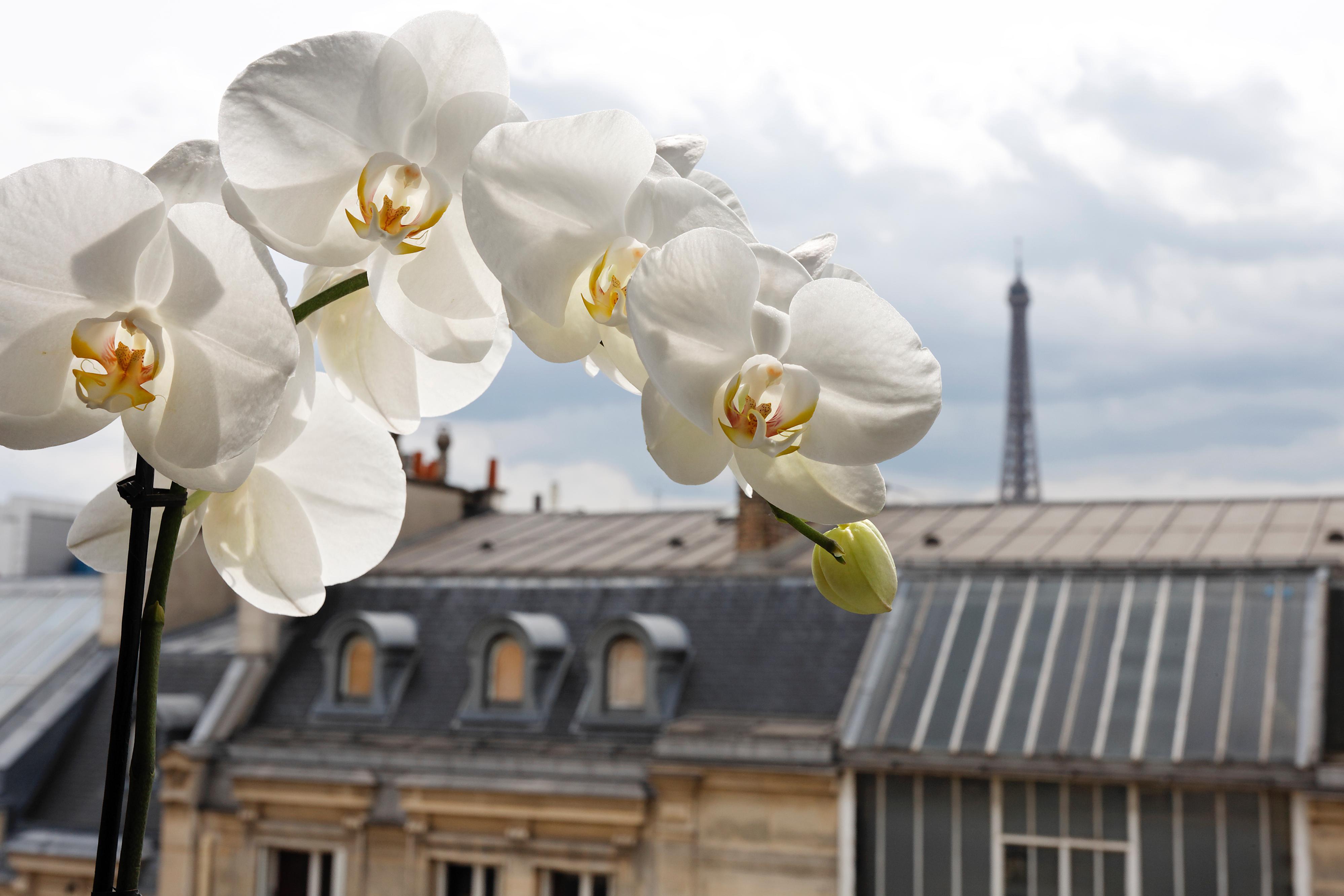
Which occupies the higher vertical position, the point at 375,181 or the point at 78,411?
the point at 375,181

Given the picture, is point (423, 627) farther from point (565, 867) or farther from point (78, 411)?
point (78, 411)

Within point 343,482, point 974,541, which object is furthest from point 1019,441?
point 343,482

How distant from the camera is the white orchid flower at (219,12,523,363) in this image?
903 millimetres

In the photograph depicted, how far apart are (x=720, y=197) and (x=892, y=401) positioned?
0.87 feet

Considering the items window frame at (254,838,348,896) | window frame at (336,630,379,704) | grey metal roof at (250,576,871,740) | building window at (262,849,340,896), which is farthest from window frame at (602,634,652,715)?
building window at (262,849,340,896)

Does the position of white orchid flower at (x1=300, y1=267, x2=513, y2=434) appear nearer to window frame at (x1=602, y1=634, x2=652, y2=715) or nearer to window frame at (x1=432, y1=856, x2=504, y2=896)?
window frame at (x1=602, y1=634, x2=652, y2=715)

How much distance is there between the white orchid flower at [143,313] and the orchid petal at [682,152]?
31 centimetres

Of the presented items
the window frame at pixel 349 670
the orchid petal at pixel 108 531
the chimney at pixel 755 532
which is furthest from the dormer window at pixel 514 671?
the orchid petal at pixel 108 531

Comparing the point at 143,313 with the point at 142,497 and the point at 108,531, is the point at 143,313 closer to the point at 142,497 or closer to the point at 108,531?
the point at 142,497

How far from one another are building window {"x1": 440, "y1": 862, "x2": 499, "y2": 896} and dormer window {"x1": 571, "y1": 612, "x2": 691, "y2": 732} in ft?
6.63

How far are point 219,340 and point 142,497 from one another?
0.73 feet

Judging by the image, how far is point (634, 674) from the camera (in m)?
16.2

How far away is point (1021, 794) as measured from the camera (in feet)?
44.8

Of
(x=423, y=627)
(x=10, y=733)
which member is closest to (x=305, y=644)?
(x=423, y=627)
